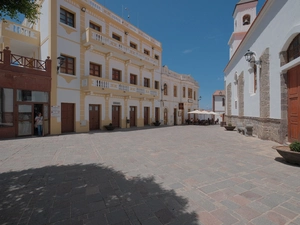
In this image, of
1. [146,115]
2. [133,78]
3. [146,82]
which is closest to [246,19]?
Result: [146,82]

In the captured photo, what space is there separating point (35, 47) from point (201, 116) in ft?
98.2

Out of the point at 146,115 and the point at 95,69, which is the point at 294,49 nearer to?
the point at 95,69

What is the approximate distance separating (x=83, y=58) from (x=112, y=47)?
2.96m

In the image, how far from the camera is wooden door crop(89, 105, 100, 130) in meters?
14.6

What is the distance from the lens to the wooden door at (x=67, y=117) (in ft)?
41.4

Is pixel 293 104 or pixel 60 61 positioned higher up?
pixel 60 61

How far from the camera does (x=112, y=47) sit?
1504cm

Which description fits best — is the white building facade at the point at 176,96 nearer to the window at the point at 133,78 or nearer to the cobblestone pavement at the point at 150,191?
the window at the point at 133,78

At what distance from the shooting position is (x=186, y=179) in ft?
12.5

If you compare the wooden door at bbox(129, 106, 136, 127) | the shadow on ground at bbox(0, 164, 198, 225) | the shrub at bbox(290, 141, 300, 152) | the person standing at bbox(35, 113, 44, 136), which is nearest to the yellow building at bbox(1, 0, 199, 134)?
the wooden door at bbox(129, 106, 136, 127)

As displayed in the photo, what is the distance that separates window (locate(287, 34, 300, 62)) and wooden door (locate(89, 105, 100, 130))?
46.3ft

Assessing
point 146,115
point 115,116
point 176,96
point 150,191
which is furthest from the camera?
point 176,96

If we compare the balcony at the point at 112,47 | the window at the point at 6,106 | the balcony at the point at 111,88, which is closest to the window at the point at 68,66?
the balcony at the point at 111,88

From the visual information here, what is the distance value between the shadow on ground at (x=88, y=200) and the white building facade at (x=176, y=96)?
19.8m
